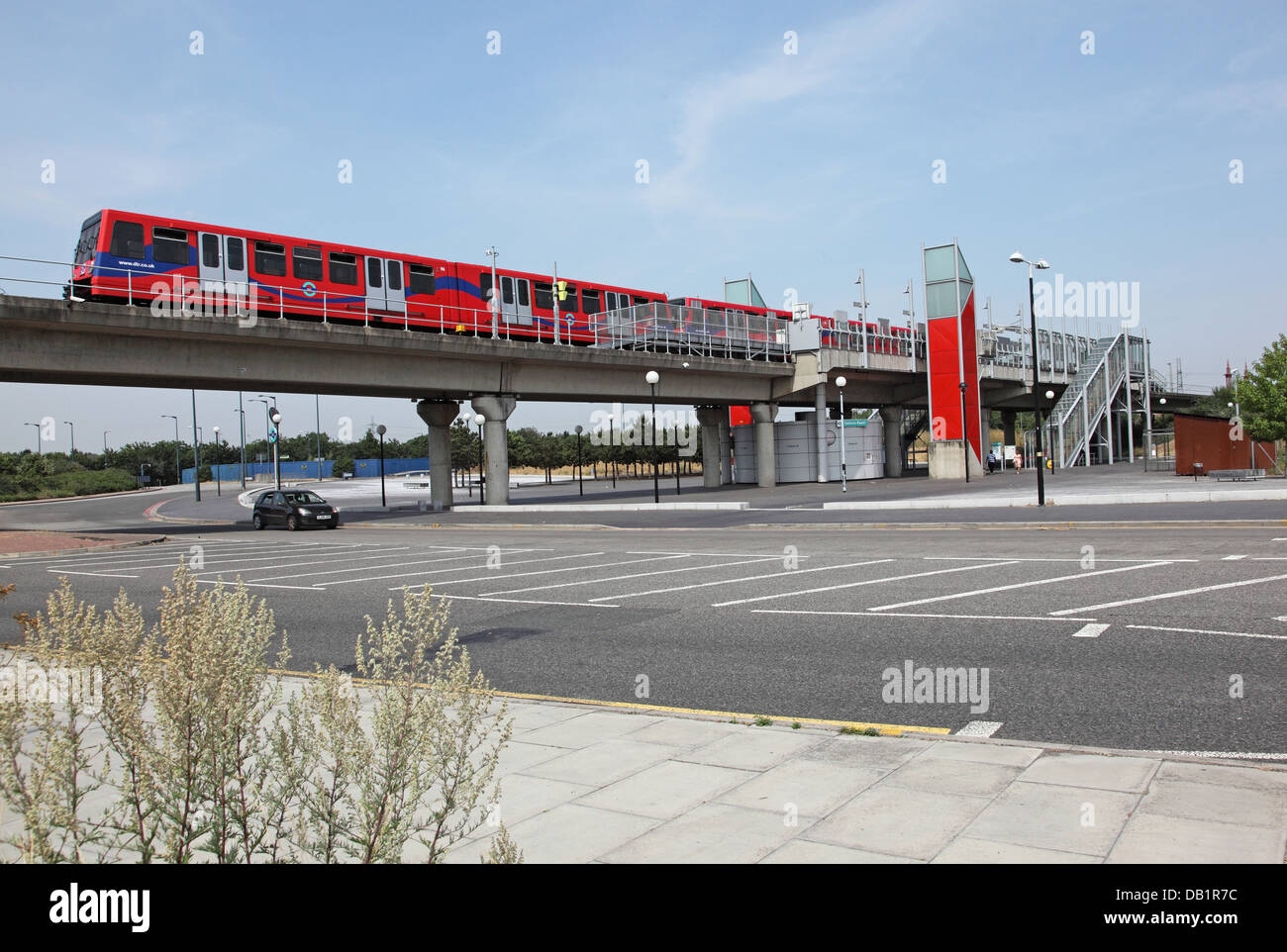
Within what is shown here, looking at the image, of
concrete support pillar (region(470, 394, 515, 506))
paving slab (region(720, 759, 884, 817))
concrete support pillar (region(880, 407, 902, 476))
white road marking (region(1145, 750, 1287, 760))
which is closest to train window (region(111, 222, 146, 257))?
concrete support pillar (region(470, 394, 515, 506))

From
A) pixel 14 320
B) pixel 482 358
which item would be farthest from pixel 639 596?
pixel 482 358

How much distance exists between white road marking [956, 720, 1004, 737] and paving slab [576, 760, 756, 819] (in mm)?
1725

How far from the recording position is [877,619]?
406 inches

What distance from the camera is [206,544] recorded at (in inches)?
1082

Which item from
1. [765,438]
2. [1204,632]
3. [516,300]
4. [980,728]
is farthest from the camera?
[765,438]

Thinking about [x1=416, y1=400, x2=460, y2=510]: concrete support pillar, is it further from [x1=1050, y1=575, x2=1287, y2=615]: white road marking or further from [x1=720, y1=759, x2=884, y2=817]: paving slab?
[x1=720, y1=759, x2=884, y2=817]: paving slab

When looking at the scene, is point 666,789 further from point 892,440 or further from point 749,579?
point 892,440

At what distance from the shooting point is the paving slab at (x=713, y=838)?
4.17 metres

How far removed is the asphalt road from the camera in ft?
22.3

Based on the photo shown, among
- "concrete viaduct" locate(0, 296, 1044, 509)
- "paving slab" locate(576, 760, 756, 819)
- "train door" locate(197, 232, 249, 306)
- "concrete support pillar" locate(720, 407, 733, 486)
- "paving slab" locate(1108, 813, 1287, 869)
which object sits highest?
"train door" locate(197, 232, 249, 306)

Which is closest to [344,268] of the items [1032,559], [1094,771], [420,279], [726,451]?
[420,279]

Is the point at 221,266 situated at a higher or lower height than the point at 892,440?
higher

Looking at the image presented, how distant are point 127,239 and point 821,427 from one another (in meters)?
35.9
